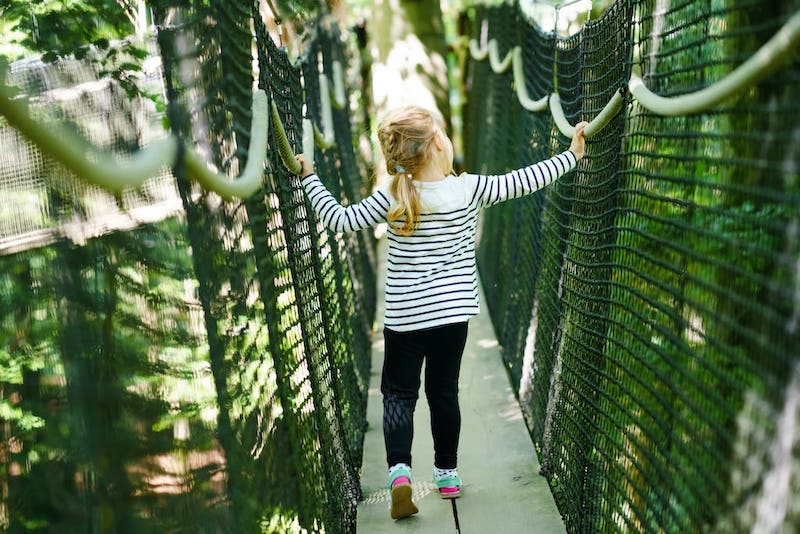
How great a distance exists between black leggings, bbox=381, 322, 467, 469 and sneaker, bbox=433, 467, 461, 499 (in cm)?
2

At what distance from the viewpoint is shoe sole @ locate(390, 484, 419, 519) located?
8.50 ft

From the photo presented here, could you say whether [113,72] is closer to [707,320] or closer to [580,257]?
[580,257]

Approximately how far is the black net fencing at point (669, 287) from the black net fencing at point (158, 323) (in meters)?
0.76

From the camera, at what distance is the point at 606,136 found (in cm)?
248

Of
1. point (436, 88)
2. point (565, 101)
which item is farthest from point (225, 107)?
point (436, 88)

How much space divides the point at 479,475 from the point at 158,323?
1447mm

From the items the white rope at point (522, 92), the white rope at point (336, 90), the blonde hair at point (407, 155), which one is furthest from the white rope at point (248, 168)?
the white rope at point (336, 90)

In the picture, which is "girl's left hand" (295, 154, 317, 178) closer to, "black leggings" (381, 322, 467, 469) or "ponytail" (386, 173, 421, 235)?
"ponytail" (386, 173, 421, 235)

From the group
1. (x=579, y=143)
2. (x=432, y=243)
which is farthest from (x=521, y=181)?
(x=432, y=243)

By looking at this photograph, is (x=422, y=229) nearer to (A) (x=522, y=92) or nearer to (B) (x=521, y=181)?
(B) (x=521, y=181)

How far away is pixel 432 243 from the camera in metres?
2.53

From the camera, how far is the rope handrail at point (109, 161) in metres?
1.11

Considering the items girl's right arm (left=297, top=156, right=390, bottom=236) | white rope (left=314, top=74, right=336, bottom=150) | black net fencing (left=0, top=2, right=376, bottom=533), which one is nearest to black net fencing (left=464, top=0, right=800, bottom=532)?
girl's right arm (left=297, top=156, right=390, bottom=236)

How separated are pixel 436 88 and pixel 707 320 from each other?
6909 millimetres
